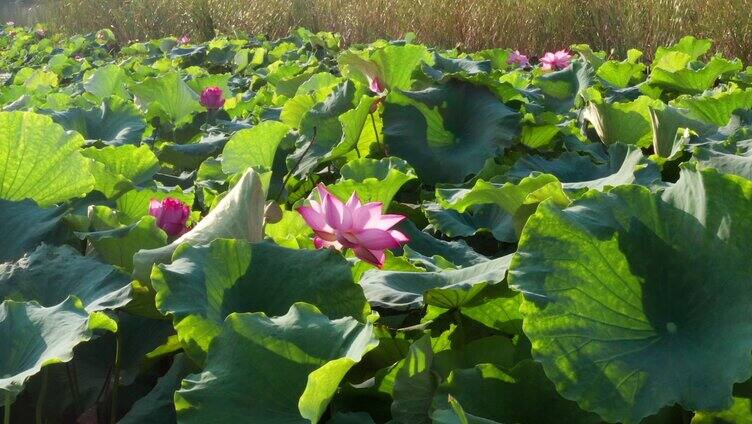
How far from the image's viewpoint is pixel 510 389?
2.62 ft

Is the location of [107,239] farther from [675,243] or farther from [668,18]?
[668,18]

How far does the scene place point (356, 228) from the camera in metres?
1.02

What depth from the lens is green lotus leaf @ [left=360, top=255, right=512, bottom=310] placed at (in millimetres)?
882

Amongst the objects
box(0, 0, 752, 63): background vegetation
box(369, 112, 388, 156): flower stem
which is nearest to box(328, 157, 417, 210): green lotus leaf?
box(369, 112, 388, 156): flower stem

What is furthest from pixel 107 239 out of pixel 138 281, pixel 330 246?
pixel 330 246

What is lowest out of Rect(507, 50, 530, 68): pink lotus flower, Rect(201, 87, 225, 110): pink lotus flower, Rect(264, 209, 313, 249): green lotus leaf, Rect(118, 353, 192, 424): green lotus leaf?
Rect(507, 50, 530, 68): pink lotus flower

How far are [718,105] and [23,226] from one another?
4.34ft

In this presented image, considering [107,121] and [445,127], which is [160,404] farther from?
[107,121]

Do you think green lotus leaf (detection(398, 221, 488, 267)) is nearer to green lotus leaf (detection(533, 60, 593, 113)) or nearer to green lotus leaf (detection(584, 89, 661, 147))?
green lotus leaf (detection(584, 89, 661, 147))

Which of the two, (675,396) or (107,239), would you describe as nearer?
(675,396)

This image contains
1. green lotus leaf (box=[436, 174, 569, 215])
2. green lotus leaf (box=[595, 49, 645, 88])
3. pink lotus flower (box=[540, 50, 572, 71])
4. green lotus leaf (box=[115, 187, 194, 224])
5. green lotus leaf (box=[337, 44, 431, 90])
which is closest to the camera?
green lotus leaf (box=[436, 174, 569, 215])

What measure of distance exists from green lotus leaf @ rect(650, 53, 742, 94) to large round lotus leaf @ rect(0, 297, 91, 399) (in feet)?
5.83

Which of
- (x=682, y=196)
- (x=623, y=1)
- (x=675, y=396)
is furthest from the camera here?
(x=623, y=1)

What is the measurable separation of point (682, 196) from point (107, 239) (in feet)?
2.34
